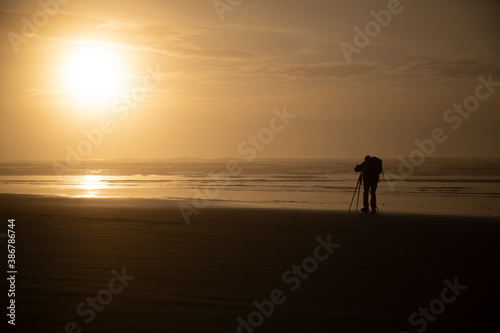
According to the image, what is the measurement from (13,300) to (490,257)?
7.70 metres

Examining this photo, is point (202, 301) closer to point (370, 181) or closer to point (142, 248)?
point (142, 248)

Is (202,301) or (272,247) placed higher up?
(272,247)

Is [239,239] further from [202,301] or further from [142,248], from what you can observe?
[202,301]

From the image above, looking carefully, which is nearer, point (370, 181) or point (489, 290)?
point (489, 290)

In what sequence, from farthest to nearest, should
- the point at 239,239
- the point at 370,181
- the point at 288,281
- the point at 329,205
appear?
the point at 329,205
the point at 370,181
the point at 239,239
the point at 288,281

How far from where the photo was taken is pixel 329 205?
73.6ft

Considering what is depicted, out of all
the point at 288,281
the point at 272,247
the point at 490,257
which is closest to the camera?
the point at 288,281

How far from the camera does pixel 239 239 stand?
1128cm

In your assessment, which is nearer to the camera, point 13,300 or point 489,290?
point 13,300

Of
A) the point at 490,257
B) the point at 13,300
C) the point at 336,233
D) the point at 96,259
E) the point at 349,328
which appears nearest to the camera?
the point at 349,328

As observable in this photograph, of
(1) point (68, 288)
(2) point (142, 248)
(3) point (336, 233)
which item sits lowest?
(1) point (68, 288)

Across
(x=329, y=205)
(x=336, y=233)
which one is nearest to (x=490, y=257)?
(x=336, y=233)

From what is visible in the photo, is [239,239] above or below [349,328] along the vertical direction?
above

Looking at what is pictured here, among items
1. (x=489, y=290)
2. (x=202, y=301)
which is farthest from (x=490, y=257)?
(x=202, y=301)
